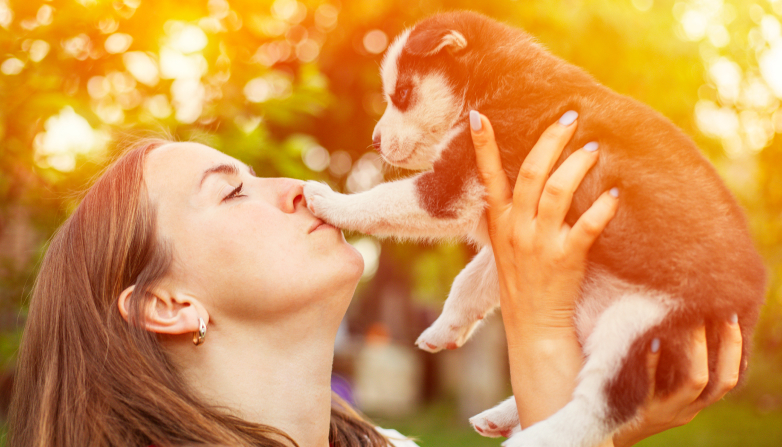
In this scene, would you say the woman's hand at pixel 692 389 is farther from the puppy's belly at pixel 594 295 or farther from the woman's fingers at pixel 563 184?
the woman's fingers at pixel 563 184

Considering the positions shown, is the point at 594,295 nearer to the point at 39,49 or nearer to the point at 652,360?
the point at 652,360

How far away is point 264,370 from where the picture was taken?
7.39ft

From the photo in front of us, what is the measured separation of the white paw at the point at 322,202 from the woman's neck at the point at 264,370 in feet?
1.51

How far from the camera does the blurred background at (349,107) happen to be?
10.9 feet

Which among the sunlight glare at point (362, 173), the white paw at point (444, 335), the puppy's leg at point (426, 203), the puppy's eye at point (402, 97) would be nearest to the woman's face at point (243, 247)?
the puppy's leg at point (426, 203)

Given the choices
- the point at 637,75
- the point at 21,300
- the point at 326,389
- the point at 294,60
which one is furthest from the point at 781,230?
the point at 21,300

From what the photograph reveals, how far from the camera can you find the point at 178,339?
7.64 feet

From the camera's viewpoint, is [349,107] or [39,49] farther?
[349,107]

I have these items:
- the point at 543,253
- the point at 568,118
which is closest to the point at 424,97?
the point at 568,118

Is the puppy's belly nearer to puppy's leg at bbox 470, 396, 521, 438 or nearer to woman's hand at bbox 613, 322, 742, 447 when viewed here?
woman's hand at bbox 613, 322, 742, 447

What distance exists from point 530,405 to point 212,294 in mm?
1404

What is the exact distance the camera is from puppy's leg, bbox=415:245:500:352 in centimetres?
275

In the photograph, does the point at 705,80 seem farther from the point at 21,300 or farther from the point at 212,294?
the point at 21,300

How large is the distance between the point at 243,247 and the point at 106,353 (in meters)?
0.67
